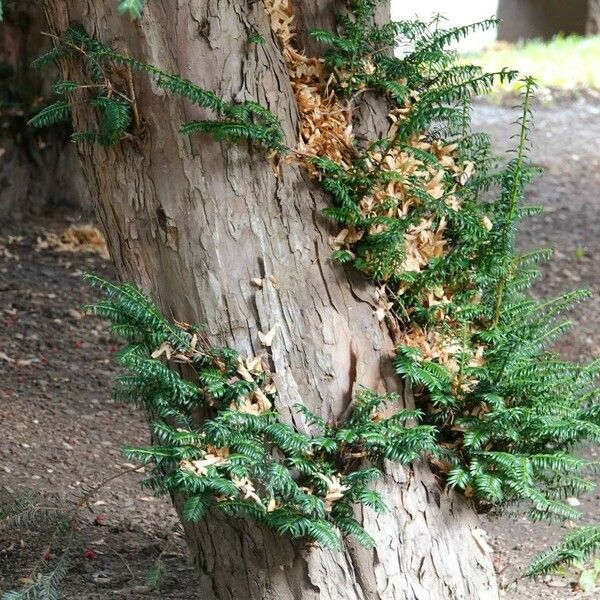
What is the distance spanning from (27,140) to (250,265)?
4.29 meters

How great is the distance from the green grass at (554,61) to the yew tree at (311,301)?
297 inches

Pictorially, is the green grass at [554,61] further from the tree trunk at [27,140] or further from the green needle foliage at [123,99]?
the green needle foliage at [123,99]

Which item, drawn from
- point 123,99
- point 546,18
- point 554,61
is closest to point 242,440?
point 123,99

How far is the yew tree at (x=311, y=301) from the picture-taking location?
2.27 meters

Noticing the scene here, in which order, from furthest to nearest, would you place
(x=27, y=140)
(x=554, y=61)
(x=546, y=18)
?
1. (x=546, y=18)
2. (x=554, y=61)
3. (x=27, y=140)

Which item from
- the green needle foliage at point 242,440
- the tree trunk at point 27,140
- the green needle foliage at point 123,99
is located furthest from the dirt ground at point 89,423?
the green needle foliage at point 123,99

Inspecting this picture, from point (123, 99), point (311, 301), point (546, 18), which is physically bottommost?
point (311, 301)

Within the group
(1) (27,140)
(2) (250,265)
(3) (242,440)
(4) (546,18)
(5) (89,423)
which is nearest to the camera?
(3) (242,440)

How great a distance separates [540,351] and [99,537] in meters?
1.62

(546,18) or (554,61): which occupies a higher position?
(546,18)

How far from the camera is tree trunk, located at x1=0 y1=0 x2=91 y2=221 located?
6.05 m

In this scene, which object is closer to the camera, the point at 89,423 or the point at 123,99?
the point at 123,99

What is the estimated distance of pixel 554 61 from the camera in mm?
10695

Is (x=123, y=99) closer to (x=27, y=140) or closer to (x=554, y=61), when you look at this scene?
(x=27, y=140)
